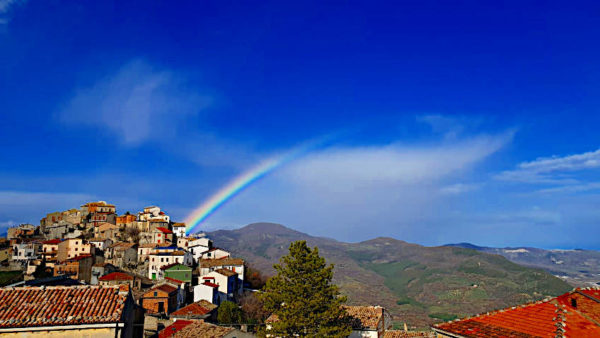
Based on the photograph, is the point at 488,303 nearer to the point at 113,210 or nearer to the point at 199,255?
the point at 199,255

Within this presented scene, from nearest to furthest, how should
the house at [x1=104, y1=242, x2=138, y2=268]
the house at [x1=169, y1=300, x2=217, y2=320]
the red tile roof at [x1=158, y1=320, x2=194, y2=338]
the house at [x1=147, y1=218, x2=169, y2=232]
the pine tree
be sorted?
1. the pine tree
2. the red tile roof at [x1=158, y1=320, x2=194, y2=338]
3. the house at [x1=169, y1=300, x2=217, y2=320]
4. the house at [x1=104, y1=242, x2=138, y2=268]
5. the house at [x1=147, y1=218, x2=169, y2=232]

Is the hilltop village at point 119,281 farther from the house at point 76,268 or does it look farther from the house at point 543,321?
the house at point 543,321

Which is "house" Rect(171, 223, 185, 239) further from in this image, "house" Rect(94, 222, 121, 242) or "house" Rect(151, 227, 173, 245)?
"house" Rect(94, 222, 121, 242)

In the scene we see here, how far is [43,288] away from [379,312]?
27.1 metres

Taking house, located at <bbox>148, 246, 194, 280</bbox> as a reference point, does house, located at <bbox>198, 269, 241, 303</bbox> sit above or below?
below

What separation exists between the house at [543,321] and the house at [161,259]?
68312 millimetres

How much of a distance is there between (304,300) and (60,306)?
13014 millimetres

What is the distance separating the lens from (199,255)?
290ft

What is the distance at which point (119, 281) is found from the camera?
210 ft

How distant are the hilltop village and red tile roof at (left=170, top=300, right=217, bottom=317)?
4.9 inches

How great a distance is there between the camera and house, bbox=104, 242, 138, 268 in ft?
266

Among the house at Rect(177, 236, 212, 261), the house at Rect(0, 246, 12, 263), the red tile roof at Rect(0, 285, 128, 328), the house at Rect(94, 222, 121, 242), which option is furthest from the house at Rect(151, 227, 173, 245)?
the red tile roof at Rect(0, 285, 128, 328)

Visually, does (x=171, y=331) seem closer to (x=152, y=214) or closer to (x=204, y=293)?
(x=204, y=293)

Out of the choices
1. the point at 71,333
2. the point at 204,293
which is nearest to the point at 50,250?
the point at 204,293
